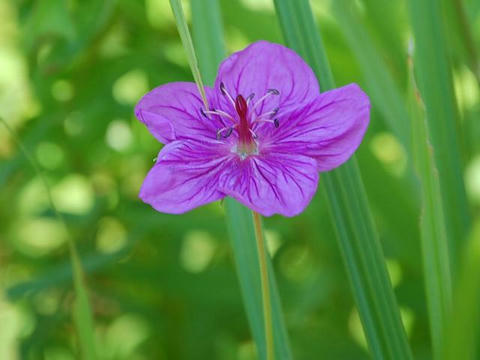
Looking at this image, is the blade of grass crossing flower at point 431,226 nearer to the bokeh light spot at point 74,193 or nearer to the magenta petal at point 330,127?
the magenta petal at point 330,127

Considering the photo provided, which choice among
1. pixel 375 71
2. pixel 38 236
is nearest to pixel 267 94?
pixel 375 71

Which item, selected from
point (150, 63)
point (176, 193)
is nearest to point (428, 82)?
point (176, 193)

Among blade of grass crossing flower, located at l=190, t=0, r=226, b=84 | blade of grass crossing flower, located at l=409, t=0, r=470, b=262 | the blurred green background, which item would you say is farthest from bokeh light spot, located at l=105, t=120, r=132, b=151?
blade of grass crossing flower, located at l=409, t=0, r=470, b=262

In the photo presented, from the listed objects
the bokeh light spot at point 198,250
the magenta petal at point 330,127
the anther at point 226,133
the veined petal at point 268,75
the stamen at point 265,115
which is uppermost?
the veined petal at point 268,75

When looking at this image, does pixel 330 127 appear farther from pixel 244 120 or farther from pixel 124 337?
pixel 124 337

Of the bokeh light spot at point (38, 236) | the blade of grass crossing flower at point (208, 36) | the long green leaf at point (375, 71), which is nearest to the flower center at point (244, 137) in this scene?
the blade of grass crossing flower at point (208, 36)

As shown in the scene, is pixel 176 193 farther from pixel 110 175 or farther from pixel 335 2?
pixel 110 175

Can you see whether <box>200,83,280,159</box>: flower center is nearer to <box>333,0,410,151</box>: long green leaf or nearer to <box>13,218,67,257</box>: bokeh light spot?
<box>333,0,410,151</box>: long green leaf
